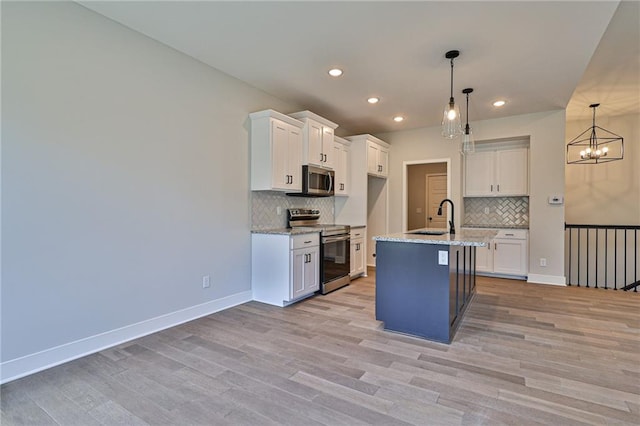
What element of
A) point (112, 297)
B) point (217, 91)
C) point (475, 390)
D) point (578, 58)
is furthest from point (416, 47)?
point (112, 297)

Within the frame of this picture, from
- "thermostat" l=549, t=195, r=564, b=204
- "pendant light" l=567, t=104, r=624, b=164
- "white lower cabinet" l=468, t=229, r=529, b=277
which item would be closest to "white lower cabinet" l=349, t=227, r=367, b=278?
"white lower cabinet" l=468, t=229, r=529, b=277

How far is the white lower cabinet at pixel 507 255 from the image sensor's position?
17.5ft

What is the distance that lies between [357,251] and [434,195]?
10.7 ft

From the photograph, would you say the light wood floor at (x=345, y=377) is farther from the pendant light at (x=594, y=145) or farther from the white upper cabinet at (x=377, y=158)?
the pendant light at (x=594, y=145)

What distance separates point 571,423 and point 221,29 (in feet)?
12.2

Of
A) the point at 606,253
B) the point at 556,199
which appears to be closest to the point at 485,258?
the point at 556,199

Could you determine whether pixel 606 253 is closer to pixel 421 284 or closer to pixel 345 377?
pixel 421 284

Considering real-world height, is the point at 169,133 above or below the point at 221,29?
below

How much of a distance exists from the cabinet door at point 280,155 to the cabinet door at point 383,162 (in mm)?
2427

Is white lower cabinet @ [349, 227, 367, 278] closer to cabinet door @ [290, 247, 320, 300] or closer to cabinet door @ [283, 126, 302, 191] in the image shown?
cabinet door @ [290, 247, 320, 300]

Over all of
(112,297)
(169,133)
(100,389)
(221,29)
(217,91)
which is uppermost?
(221,29)

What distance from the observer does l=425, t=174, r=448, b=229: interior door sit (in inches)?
297

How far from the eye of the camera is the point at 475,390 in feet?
6.84

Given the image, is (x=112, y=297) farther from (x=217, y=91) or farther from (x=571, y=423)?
(x=571, y=423)
